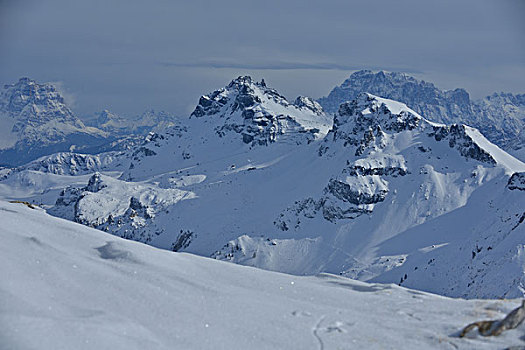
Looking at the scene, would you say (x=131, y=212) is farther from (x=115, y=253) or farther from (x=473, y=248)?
(x=115, y=253)

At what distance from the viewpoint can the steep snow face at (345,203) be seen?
12988 centimetres

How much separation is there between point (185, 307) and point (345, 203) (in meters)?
133

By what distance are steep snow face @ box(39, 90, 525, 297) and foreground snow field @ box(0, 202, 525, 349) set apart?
292 feet

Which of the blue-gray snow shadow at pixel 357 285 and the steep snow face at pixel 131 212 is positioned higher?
the blue-gray snow shadow at pixel 357 285

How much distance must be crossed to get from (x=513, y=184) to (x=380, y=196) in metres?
39.0

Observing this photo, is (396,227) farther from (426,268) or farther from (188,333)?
(188,333)

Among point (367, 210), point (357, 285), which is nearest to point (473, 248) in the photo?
point (367, 210)

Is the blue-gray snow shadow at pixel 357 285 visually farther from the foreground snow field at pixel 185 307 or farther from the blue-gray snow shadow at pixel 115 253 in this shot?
the blue-gray snow shadow at pixel 115 253

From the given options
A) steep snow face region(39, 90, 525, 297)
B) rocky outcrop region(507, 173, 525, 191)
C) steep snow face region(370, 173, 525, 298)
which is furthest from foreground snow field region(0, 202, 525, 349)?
rocky outcrop region(507, 173, 525, 191)

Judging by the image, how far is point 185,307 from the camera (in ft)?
47.1

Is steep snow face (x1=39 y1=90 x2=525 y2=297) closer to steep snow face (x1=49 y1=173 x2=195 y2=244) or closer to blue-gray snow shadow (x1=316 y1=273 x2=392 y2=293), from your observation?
steep snow face (x1=49 y1=173 x2=195 y2=244)

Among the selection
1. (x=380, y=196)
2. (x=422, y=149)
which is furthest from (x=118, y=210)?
(x=422, y=149)

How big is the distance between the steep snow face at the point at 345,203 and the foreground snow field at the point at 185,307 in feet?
292

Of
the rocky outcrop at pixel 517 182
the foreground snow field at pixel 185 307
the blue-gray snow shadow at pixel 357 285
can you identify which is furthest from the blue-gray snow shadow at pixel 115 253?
the rocky outcrop at pixel 517 182
